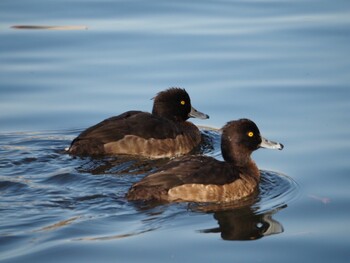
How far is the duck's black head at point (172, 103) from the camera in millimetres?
15047

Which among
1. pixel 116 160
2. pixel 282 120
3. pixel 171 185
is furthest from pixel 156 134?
pixel 171 185

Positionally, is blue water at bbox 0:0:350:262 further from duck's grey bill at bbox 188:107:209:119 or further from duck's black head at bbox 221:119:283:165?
duck's black head at bbox 221:119:283:165

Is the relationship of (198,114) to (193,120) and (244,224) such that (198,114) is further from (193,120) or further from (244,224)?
(244,224)

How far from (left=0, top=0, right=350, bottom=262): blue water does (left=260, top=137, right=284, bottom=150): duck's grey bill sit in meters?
0.32

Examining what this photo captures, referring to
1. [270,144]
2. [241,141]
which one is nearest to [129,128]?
[241,141]

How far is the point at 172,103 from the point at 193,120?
1.53 meters

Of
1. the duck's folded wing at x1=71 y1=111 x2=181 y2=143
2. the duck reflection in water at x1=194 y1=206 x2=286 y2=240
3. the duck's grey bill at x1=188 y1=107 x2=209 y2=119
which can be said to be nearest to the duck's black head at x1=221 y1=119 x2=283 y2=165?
the duck reflection in water at x1=194 y1=206 x2=286 y2=240

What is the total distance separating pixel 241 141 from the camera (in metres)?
12.6

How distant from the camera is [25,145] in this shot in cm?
1374

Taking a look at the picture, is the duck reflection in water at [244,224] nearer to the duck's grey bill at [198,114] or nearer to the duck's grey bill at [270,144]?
the duck's grey bill at [270,144]

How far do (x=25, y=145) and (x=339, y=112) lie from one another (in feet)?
14.6

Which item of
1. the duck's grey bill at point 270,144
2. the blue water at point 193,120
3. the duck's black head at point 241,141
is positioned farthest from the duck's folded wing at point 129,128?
the duck's grey bill at point 270,144

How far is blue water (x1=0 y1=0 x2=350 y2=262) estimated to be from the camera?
10.1 meters

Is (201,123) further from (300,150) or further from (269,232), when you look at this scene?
(269,232)
